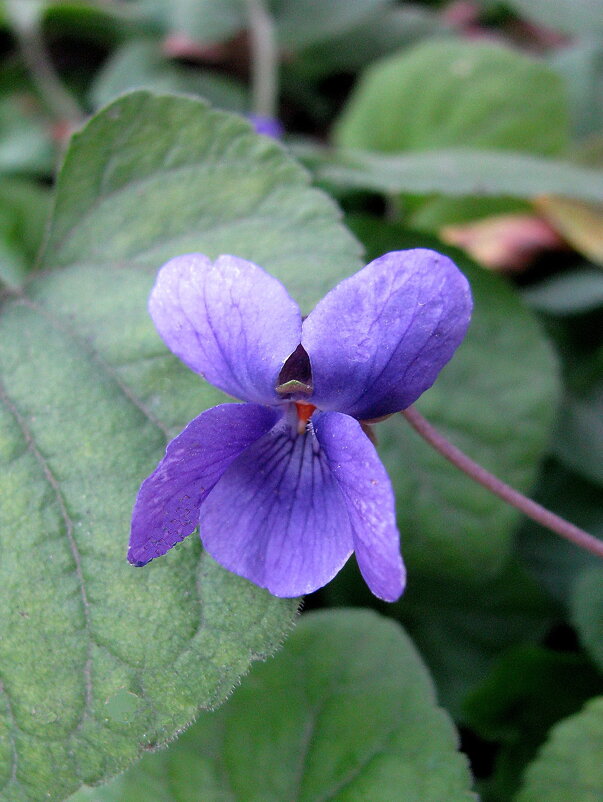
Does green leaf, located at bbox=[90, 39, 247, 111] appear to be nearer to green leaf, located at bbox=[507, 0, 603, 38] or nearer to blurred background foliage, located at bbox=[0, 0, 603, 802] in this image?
blurred background foliage, located at bbox=[0, 0, 603, 802]

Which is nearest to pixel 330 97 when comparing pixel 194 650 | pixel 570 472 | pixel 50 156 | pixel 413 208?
pixel 413 208

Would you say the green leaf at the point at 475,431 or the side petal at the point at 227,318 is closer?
the side petal at the point at 227,318

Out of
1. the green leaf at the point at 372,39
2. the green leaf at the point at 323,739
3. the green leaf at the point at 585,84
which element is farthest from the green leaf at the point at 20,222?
the green leaf at the point at 585,84

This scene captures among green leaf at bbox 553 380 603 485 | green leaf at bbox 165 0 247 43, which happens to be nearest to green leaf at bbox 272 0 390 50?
green leaf at bbox 165 0 247 43

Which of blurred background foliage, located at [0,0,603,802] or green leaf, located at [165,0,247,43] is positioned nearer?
blurred background foliage, located at [0,0,603,802]

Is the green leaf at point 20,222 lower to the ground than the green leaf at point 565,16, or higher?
higher

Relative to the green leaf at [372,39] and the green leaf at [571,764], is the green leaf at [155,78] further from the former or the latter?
the green leaf at [571,764]
